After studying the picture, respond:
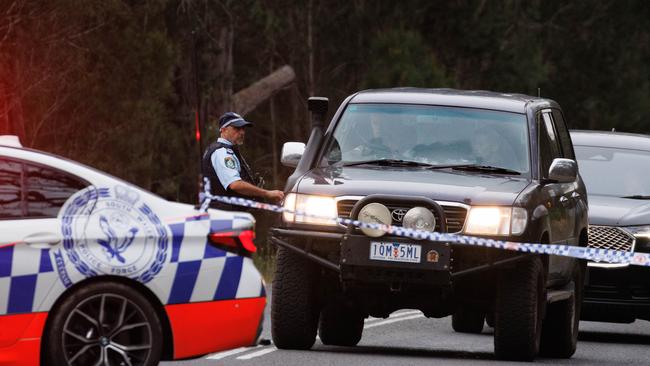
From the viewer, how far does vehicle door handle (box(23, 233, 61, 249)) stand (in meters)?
9.71

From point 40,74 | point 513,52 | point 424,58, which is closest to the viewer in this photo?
point 40,74

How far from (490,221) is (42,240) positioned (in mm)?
3661

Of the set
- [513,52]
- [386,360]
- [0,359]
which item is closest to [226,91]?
[513,52]

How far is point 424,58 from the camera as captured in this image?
42.9 m

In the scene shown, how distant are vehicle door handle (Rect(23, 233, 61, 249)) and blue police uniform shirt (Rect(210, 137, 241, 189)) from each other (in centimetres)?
447

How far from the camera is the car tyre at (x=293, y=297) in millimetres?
12953

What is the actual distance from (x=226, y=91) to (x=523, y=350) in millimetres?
22471

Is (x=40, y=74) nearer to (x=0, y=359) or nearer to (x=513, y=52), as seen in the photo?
(x=0, y=359)

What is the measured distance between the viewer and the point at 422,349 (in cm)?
1434

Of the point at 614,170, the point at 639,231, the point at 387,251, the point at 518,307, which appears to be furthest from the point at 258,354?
the point at 614,170

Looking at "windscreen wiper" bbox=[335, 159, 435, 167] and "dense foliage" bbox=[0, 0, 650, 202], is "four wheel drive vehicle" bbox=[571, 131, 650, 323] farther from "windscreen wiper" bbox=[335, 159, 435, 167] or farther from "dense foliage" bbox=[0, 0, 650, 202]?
"dense foliage" bbox=[0, 0, 650, 202]

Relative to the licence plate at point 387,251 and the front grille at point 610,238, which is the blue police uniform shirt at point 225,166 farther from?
the front grille at point 610,238

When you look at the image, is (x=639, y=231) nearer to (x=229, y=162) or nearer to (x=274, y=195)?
(x=274, y=195)

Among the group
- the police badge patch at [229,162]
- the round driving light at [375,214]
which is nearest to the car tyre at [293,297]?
the round driving light at [375,214]
